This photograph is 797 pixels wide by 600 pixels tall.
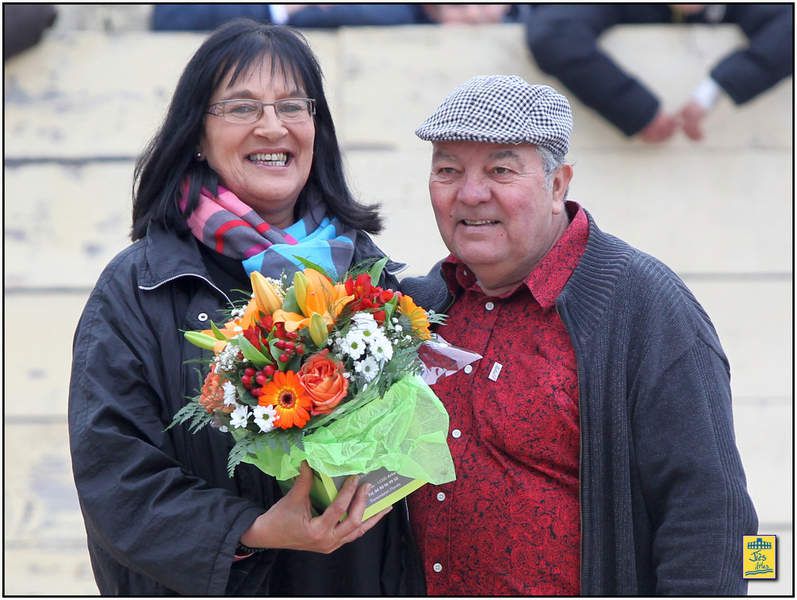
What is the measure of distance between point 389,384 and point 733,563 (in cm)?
97

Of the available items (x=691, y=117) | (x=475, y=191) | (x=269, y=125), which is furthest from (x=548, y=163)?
(x=691, y=117)

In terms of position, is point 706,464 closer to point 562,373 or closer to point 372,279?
point 562,373

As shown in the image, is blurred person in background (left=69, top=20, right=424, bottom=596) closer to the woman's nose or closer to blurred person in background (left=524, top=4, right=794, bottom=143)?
the woman's nose

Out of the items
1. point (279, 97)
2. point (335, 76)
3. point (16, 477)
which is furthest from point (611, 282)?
point (16, 477)

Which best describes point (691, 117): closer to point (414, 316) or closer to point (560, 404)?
point (560, 404)

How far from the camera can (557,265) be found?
296 centimetres

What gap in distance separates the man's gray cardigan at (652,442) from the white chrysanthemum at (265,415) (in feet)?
2.73

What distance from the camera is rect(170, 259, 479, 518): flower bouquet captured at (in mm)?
2400

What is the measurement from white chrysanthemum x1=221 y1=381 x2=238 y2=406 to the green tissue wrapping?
4.6 inches

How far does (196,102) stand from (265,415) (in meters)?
1.02

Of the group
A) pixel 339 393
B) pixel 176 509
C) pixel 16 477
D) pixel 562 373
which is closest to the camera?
pixel 339 393

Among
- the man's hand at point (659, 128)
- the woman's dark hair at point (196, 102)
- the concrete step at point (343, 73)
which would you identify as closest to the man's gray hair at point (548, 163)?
the woman's dark hair at point (196, 102)

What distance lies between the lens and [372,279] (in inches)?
105

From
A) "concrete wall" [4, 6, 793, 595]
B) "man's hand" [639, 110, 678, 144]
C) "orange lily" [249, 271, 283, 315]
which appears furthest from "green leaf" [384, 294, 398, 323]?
"man's hand" [639, 110, 678, 144]
